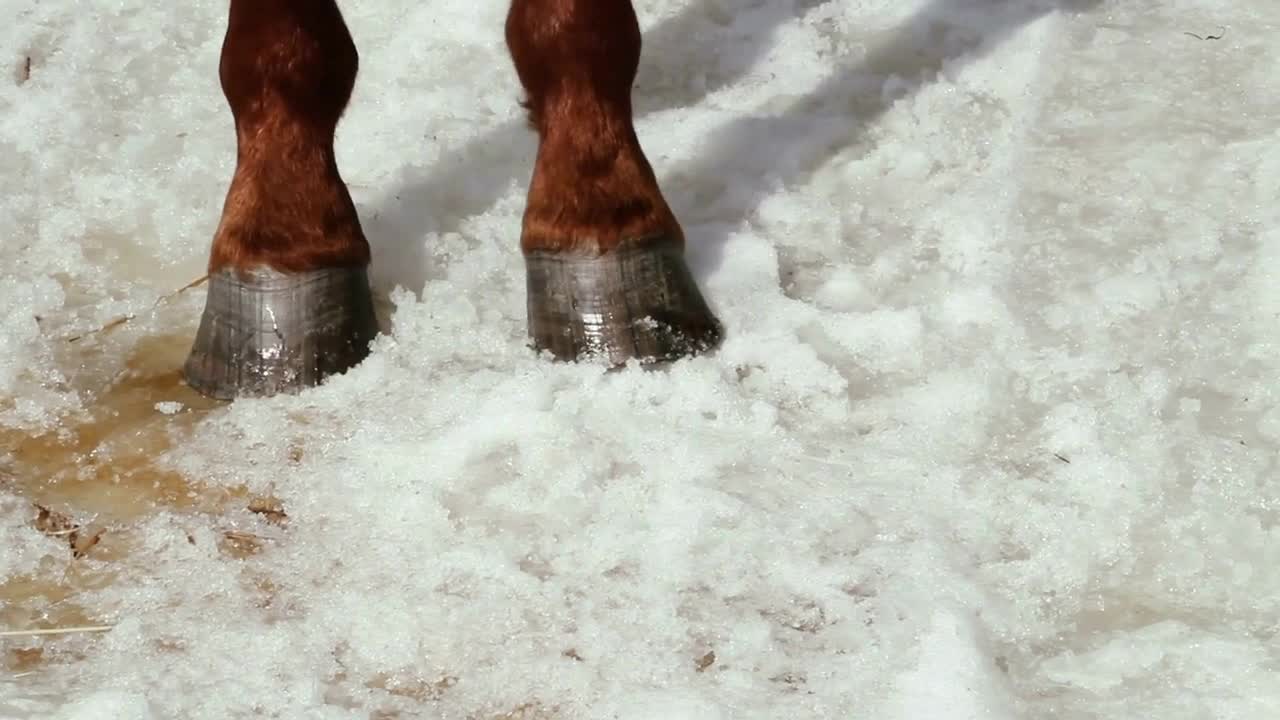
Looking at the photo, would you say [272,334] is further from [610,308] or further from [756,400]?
[756,400]

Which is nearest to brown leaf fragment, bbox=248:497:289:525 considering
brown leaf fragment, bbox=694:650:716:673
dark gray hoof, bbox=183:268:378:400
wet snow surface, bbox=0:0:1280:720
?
wet snow surface, bbox=0:0:1280:720

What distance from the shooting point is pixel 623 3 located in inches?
86.8

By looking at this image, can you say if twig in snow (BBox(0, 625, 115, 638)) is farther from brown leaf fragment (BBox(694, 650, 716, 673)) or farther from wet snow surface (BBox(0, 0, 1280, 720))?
brown leaf fragment (BBox(694, 650, 716, 673))

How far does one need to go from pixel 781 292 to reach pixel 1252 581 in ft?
3.08

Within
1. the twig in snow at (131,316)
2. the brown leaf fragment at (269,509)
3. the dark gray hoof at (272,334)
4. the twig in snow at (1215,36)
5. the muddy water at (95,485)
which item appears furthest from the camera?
the twig in snow at (1215,36)

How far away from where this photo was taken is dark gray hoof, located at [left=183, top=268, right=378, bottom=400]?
7.06 ft

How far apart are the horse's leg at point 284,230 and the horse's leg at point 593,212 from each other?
305mm

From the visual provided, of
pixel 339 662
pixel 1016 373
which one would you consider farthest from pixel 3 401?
pixel 1016 373

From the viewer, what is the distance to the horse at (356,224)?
7.09 feet

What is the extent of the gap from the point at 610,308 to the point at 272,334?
547 mm

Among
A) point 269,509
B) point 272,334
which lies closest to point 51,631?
point 269,509

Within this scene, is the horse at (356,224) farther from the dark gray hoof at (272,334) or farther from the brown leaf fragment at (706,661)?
the brown leaf fragment at (706,661)

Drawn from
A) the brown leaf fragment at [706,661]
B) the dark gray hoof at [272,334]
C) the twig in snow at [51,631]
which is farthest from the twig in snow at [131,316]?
the brown leaf fragment at [706,661]

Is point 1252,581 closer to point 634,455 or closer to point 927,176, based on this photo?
point 634,455
